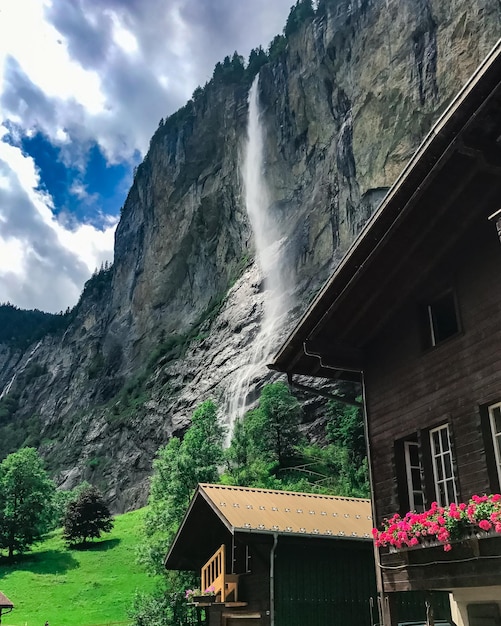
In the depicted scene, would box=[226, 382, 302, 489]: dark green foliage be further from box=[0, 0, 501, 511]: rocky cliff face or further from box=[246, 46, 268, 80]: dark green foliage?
box=[246, 46, 268, 80]: dark green foliage

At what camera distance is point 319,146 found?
6756cm

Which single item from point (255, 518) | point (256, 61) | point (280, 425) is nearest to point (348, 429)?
point (280, 425)

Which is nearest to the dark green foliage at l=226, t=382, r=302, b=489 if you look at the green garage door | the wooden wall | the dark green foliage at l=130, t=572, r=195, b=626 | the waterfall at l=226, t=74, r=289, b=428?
the waterfall at l=226, t=74, r=289, b=428

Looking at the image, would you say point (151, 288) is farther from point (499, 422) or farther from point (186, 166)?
point (499, 422)

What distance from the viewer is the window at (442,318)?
10539 millimetres

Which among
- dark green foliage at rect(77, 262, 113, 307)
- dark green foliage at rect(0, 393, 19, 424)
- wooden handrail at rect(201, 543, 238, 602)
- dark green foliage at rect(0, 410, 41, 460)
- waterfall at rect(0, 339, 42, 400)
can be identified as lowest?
wooden handrail at rect(201, 543, 238, 602)

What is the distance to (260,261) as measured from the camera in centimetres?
6912

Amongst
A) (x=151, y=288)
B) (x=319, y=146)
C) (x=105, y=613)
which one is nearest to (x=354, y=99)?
(x=319, y=146)

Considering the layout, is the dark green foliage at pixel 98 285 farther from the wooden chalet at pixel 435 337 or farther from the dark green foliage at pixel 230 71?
the wooden chalet at pixel 435 337

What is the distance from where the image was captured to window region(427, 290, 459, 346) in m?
10.5

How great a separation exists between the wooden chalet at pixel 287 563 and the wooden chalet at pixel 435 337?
11.0ft

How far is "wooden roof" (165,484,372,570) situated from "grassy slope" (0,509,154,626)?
13.8 metres

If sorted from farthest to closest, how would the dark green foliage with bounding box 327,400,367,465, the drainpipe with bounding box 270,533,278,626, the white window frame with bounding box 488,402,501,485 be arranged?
the dark green foliage with bounding box 327,400,367,465
the drainpipe with bounding box 270,533,278,626
the white window frame with bounding box 488,402,501,485

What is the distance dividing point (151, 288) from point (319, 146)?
3430cm
